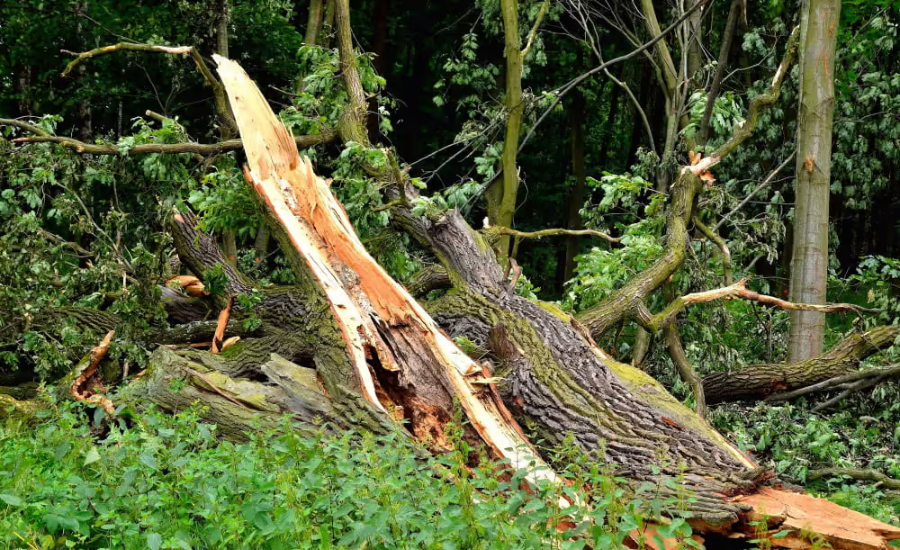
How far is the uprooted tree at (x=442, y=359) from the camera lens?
4488 millimetres

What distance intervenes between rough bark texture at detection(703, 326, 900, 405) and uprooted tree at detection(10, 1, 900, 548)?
13mm

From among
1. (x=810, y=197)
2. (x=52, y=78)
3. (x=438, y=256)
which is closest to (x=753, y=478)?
(x=438, y=256)

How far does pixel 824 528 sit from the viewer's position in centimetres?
397

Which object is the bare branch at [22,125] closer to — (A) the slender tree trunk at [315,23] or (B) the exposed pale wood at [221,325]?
(B) the exposed pale wood at [221,325]

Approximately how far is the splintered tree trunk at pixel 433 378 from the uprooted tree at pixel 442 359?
0.01 m

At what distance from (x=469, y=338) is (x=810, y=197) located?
10.5 ft

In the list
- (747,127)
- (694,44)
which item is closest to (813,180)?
(747,127)

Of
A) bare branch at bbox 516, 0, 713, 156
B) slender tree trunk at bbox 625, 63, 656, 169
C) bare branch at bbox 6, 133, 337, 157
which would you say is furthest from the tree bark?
slender tree trunk at bbox 625, 63, 656, 169

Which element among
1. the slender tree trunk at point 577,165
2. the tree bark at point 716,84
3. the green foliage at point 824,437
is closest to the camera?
the green foliage at point 824,437

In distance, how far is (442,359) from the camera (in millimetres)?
5051

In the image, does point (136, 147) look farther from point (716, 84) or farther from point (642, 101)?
point (642, 101)

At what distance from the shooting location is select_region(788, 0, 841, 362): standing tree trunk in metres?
7.19

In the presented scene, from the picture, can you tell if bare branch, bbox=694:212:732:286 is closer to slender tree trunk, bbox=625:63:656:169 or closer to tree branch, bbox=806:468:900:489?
tree branch, bbox=806:468:900:489

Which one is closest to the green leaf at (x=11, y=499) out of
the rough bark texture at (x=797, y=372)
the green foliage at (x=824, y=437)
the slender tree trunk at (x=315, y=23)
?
the green foliage at (x=824, y=437)
